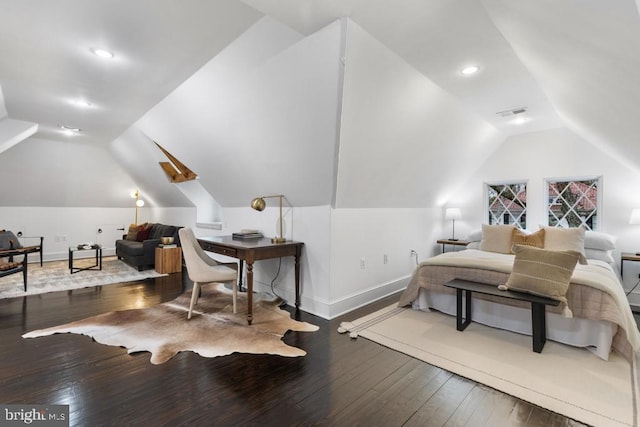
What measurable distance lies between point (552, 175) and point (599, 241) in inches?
45.9

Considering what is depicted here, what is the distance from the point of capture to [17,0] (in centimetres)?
190

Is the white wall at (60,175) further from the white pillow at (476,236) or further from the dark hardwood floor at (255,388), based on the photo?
the white pillow at (476,236)

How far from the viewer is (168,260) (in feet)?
17.5

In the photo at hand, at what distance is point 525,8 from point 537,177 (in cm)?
374

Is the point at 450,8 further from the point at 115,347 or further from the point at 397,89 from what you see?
the point at 115,347

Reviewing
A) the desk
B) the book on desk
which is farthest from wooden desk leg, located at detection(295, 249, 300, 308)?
the book on desk

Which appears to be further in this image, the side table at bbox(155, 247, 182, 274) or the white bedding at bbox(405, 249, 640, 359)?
the side table at bbox(155, 247, 182, 274)

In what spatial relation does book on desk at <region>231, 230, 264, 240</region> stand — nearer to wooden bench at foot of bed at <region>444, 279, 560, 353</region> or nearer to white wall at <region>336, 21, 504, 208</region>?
white wall at <region>336, 21, 504, 208</region>

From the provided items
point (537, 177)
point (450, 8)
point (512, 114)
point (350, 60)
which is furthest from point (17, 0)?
point (537, 177)

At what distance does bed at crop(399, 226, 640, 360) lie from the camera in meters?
2.34

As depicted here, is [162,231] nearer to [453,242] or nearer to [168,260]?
[168,260]

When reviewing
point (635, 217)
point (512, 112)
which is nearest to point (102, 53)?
point (512, 112)

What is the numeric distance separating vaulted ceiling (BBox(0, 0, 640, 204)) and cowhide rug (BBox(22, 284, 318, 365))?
97.5 inches

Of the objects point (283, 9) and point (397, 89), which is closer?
point (283, 9)
